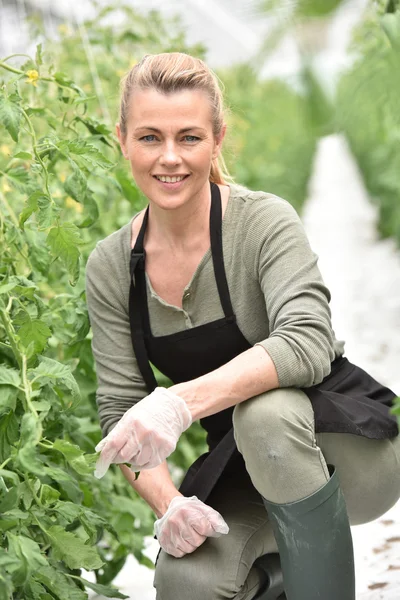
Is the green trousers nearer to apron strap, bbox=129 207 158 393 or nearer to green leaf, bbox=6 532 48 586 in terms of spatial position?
apron strap, bbox=129 207 158 393

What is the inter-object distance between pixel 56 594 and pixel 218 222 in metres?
0.77

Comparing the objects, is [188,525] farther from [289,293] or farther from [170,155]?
[170,155]

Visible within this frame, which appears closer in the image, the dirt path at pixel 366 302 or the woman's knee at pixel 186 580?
the woman's knee at pixel 186 580

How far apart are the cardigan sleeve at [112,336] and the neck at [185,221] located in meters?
0.11

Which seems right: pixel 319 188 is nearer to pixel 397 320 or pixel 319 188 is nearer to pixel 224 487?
pixel 397 320

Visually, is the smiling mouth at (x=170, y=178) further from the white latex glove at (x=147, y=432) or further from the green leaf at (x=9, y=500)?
the green leaf at (x=9, y=500)

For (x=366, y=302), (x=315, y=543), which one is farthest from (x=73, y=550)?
(x=366, y=302)

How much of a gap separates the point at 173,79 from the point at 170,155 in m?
0.15

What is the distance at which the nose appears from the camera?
176cm

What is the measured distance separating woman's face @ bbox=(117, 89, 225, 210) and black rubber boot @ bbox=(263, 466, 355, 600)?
62 cm

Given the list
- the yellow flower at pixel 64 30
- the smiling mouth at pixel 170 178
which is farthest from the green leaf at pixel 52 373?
the yellow flower at pixel 64 30

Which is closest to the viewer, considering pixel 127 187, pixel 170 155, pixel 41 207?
pixel 41 207

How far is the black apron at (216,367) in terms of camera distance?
169 cm

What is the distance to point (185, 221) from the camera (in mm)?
1898
